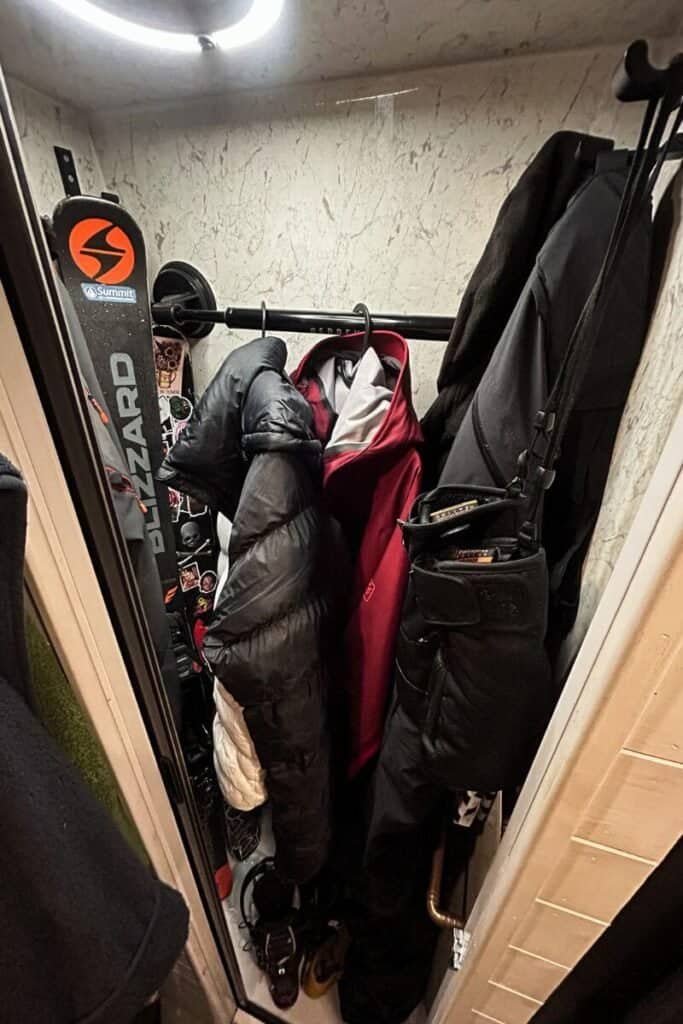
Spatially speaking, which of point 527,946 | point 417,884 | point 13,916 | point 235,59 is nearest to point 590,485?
point 527,946

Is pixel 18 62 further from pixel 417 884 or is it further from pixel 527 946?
pixel 417 884

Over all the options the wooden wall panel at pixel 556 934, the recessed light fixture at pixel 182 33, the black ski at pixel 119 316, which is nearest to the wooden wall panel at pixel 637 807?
the wooden wall panel at pixel 556 934

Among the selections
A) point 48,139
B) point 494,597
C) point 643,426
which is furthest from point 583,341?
point 48,139

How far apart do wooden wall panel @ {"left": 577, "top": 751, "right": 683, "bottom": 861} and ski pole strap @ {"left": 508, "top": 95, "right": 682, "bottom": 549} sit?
19 cm

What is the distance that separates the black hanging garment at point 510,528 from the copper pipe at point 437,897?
0.89 ft

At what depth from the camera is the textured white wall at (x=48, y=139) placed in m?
0.86

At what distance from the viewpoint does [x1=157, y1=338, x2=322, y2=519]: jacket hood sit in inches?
23.3

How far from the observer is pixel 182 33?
0.66 m

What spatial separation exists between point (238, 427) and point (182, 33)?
0.64m

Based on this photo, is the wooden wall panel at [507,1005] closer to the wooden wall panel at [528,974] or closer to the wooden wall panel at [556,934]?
the wooden wall panel at [528,974]

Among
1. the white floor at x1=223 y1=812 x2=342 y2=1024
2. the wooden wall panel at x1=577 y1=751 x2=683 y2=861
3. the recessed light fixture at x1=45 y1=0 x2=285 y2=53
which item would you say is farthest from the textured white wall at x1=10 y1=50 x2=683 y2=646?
the white floor at x1=223 y1=812 x2=342 y2=1024

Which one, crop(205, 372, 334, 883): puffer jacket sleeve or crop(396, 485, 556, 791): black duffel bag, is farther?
crop(205, 372, 334, 883): puffer jacket sleeve

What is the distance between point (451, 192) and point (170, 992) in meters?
1.67

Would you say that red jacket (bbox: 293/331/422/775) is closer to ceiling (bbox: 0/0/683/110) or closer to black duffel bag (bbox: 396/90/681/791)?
black duffel bag (bbox: 396/90/681/791)
